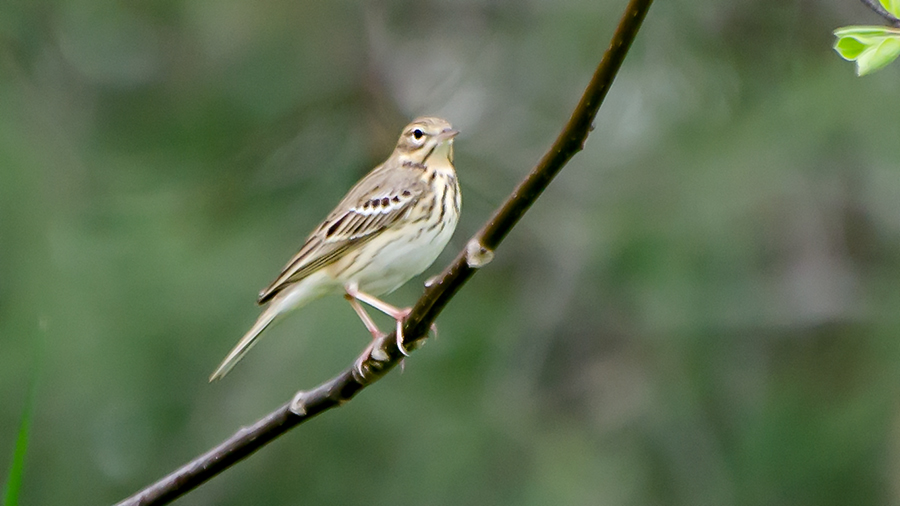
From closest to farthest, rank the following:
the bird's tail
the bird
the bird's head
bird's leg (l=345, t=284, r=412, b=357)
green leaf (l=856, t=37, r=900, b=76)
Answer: green leaf (l=856, t=37, r=900, b=76) → bird's leg (l=345, t=284, r=412, b=357) → the bird's tail → the bird → the bird's head

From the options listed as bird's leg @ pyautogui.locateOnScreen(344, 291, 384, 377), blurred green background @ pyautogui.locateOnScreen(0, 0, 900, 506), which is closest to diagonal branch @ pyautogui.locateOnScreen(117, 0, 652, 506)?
bird's leg @ pyautogui.locateOnScreen(344, 291, 384, 377)

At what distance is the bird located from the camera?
4180mm

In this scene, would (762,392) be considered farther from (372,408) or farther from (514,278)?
(372,408)

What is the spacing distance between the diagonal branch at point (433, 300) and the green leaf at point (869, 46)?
383 millimetres

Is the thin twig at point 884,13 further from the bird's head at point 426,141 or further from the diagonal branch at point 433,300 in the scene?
the bird's head at point 426,141

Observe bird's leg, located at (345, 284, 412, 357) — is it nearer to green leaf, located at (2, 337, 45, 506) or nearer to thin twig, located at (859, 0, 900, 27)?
green leaf, located at (2, 337, 45, 506)

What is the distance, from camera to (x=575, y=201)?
6621 millimetres

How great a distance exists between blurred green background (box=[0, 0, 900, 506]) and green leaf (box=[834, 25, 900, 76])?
3649mm

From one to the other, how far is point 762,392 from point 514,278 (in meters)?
1.53

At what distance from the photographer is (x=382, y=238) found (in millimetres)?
4281

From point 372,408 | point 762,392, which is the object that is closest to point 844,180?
point 762,392

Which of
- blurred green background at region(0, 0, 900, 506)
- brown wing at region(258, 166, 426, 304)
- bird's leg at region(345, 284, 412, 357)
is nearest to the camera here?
bird's leg at region(345, 284, 412, 357)

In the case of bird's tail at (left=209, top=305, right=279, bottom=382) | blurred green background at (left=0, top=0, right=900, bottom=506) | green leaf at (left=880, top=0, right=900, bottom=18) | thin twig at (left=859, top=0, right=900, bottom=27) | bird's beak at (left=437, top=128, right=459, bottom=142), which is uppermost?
green leaf at (left=880, top=0, right=900, bottom=18)

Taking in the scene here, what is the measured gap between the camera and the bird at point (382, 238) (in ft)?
13.7
